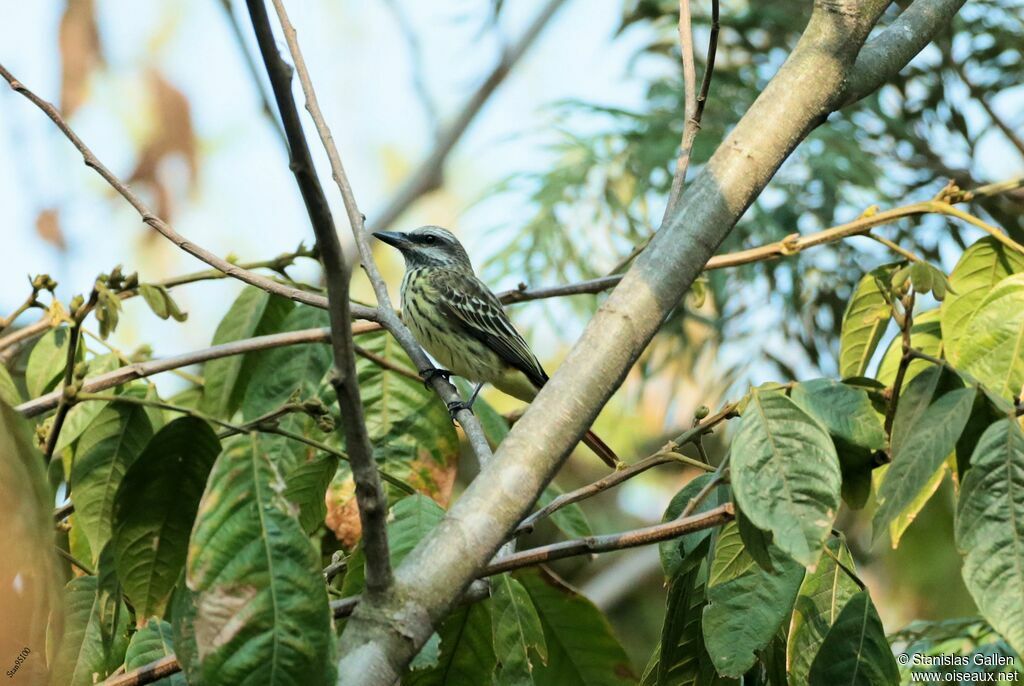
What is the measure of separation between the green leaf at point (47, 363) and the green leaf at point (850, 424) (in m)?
1.63

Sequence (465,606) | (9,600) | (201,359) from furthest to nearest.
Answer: (201,359) < (465,606) < (9,600)

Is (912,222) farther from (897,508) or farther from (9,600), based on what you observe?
(9,600)

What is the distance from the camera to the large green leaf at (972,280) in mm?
2355

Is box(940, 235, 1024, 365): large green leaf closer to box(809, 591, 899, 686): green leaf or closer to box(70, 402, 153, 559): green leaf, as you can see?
box(809, 591, 899, 686): green leaf

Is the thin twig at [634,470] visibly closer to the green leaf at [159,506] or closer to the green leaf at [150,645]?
the green leaf at [159,506]

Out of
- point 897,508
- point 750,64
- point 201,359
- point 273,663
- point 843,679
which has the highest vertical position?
point 750,64

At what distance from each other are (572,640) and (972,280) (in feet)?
3.95

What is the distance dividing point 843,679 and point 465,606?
676mm

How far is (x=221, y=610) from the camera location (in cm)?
143

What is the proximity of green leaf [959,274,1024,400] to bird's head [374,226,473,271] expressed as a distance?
3.73 metres

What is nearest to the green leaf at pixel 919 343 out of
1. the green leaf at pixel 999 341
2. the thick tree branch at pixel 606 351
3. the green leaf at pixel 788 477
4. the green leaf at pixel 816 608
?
the green leaf at pixel 999 341

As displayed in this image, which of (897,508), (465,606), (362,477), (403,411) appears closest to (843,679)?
(897,508)

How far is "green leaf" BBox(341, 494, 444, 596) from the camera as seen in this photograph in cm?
184

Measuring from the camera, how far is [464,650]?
79.8 inches
